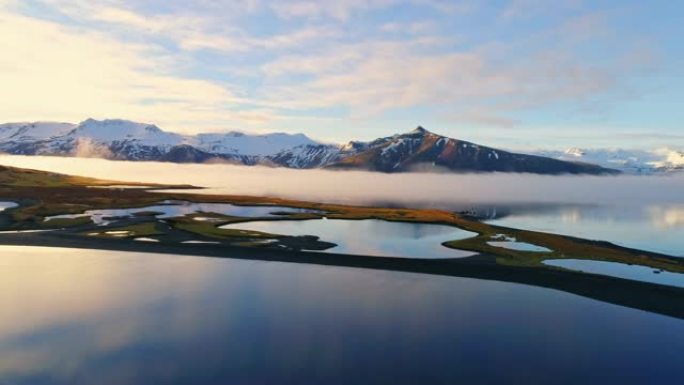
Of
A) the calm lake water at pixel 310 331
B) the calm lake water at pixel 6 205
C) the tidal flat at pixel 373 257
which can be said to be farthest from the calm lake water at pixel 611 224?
the calm lake water at pixel 6 205

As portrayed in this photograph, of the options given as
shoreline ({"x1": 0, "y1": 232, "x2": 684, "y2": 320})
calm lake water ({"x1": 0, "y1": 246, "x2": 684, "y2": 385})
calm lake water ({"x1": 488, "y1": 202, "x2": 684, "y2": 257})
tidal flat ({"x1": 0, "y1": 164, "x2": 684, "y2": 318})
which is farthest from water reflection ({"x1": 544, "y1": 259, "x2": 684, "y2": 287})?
calm lake water ({"x1": 488, "y1": 202, "x2": 684, "y2": 257})

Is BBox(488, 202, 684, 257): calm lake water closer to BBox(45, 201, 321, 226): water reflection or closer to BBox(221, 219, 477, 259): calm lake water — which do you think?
BBox(221, 219, 477, 259): calm lake water

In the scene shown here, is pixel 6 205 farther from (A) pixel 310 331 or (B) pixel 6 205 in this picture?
(A) pixel 310 331

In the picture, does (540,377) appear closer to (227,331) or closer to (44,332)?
(227,331)

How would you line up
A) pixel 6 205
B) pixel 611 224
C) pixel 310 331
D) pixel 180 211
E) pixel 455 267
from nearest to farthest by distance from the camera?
pixel 310 331 → pixel 455 267 → pixel 6 205 → pixel 611 224 → pixel 180 211

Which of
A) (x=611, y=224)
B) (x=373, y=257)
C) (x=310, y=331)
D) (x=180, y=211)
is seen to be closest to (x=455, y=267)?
(x=373, y=257)

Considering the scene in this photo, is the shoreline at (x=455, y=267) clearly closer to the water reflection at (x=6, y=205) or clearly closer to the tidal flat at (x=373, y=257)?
the tidal flat at (x=373, y=257)

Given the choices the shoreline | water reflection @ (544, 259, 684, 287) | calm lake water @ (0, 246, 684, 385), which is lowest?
calm lake water @ (0, 246, 684, 385)
